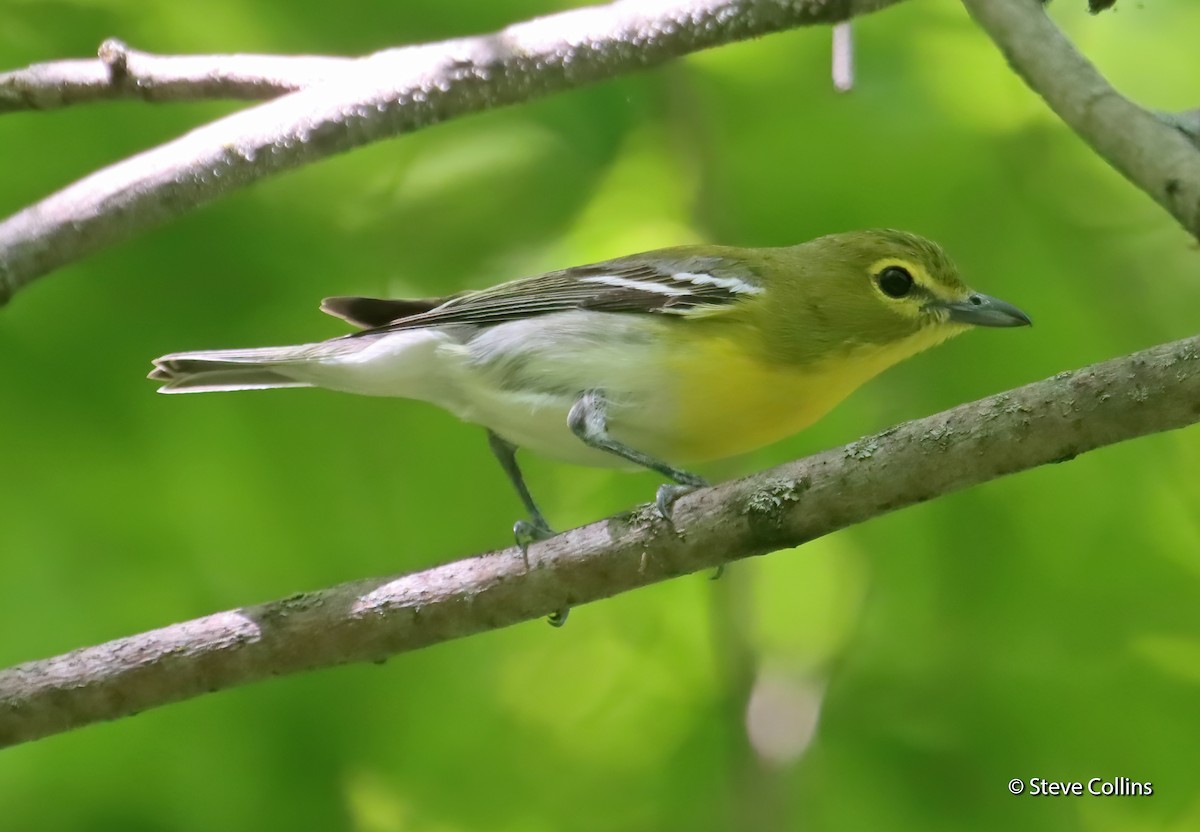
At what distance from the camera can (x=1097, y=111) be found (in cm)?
244

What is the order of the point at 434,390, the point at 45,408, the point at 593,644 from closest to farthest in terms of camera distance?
1. the point at 434,390
2. the point at 45,408
3. the point at 593,644

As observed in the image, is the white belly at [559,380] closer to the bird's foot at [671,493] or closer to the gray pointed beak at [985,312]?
the bird's foot at [671,493]

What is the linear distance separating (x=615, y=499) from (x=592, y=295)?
3.00 feet

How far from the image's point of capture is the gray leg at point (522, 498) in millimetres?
3643

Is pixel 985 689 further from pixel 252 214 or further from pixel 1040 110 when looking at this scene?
pixel 252 214

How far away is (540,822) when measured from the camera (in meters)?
4.14

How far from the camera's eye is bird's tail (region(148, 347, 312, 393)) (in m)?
3.55

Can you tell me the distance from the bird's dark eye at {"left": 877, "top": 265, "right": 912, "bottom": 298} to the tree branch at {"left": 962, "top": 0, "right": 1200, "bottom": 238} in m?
1.03

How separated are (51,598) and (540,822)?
6.64 ft

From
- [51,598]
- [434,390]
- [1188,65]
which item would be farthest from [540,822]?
[1188,65]

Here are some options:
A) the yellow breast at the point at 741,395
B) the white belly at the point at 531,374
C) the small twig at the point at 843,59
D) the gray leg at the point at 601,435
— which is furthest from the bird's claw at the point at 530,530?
the small twig at the point at 843,59

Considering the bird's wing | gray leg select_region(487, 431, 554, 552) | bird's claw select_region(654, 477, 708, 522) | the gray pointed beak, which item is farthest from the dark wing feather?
the gray pointed beak

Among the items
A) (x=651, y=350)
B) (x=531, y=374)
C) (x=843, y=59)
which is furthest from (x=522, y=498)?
(x=843, y=59)

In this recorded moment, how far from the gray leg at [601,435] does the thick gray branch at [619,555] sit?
612 millimetres
